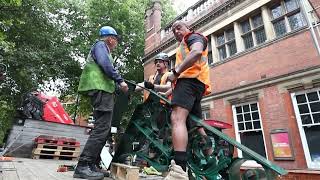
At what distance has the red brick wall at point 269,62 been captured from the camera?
8500 millimetres

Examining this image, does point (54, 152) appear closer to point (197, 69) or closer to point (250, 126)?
point (197, 69)

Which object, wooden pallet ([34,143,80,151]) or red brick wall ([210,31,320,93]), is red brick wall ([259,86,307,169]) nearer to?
red brick wall ([210,31,320,93])

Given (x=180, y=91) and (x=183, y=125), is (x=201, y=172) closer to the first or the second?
(x=183, y=125)

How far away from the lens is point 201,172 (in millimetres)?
2580

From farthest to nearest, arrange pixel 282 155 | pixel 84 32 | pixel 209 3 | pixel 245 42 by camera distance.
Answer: pixel 84 32 < pixel 209 3 < pixel 245 42 < pixel 282 155

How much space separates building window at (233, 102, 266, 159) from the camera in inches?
374

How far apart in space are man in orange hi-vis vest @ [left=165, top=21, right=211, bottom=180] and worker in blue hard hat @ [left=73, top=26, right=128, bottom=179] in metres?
0.83

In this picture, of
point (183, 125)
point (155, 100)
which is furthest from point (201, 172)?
point (155, 100)

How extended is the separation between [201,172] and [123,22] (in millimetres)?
19369

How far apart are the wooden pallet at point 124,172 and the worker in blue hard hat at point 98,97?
248mm

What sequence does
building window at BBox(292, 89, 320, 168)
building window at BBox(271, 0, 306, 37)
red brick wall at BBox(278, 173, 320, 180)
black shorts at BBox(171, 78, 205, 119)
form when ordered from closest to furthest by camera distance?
black shorts at BBox(171, 78, 205, 119) < red brick wall at BBox(278, 173, 320, 180) < building window at BBox(292, 89, 320, 168) < building window at BBox(271, 0, 306, 37)

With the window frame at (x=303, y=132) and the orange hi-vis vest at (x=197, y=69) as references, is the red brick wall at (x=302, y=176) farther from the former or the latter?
the orange hi-vis vest at (x=197, y=69)

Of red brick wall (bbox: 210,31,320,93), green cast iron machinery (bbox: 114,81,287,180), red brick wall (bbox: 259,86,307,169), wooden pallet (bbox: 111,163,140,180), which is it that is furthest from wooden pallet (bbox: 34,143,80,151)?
red brick wall (bbox: 259,86,307,169)

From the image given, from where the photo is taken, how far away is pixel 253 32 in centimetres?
1055
